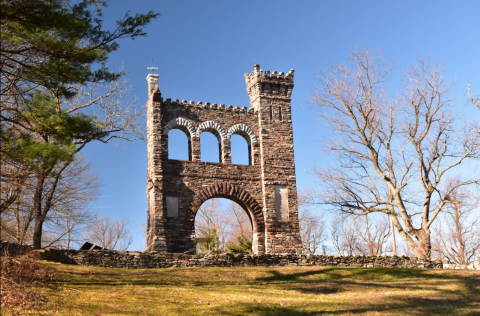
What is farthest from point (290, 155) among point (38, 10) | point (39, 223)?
point (38, 10)

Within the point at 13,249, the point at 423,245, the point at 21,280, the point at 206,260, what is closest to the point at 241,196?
the point at 206,260

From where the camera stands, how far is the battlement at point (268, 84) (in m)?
27.5

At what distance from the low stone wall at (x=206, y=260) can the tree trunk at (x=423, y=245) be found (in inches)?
29.6

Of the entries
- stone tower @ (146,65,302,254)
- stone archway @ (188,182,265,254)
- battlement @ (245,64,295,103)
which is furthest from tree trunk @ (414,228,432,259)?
battlement @ (245,64,295,103)

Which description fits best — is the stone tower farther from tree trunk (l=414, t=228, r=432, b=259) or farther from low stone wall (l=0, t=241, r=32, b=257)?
low stone wall (l=0, t=241, r=32, b=257)

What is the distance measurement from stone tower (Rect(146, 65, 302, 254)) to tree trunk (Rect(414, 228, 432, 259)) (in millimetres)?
6051

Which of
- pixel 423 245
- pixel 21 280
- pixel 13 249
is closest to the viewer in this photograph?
pixel 21 280

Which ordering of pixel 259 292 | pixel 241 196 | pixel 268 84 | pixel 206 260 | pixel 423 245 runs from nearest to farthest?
pixel 259 292, pixel 206 260, pixel 241 196, pixel 423 245, pixel 268 84

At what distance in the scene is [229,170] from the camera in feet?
84.8

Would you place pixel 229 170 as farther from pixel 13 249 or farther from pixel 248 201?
pixel 13 249

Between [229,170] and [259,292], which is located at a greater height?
[229,170]

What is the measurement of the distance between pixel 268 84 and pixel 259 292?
1443 cm

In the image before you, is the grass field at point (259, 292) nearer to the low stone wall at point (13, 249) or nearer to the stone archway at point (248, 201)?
the low stone wall at point (13, 249)

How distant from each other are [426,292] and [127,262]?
431 inches
